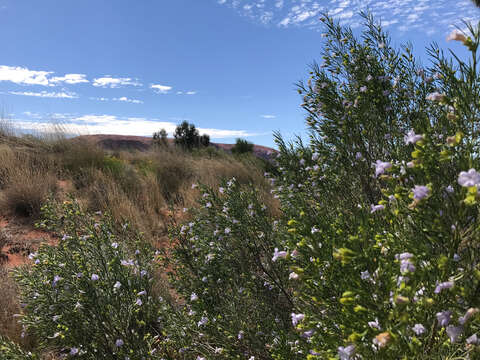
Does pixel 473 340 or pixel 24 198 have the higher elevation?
pixel 473 340

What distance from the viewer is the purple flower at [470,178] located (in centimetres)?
102

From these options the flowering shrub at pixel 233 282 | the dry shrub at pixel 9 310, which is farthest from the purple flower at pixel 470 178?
the dry shrub at pixel 9 310

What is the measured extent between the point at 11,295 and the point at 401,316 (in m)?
4.47

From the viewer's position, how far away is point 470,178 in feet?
3.41

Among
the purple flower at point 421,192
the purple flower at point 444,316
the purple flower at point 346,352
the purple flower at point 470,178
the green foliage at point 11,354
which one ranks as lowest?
the green foliage at point 11,354

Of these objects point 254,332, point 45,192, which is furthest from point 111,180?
point 254,332

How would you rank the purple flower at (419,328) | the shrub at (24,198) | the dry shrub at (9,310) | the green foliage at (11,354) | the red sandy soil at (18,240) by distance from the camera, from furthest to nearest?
the shrub at (24,198) < the red sandy soil at (18,240) < the dry shrub at (9,310) < the green foliage at (11,354) < the purple flower at (419,328)

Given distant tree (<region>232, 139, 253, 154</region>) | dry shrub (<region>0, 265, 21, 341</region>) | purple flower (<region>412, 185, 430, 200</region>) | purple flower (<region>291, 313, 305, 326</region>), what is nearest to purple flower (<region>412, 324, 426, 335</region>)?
purple flower (<region>412, 185, 430, 200</region>)

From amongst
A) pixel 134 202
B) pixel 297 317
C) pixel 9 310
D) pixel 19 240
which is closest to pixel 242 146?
pixel 134 202

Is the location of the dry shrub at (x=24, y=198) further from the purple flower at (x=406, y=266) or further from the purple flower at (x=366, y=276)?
the purple flower at (x=406, y=266)

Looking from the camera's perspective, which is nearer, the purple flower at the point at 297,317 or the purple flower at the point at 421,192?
the purple flower at the point at 421,192

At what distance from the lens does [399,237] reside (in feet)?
4.86

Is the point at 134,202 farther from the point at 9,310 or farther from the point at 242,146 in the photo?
the point at 242,146

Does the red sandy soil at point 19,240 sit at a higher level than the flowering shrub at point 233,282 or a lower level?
lower
